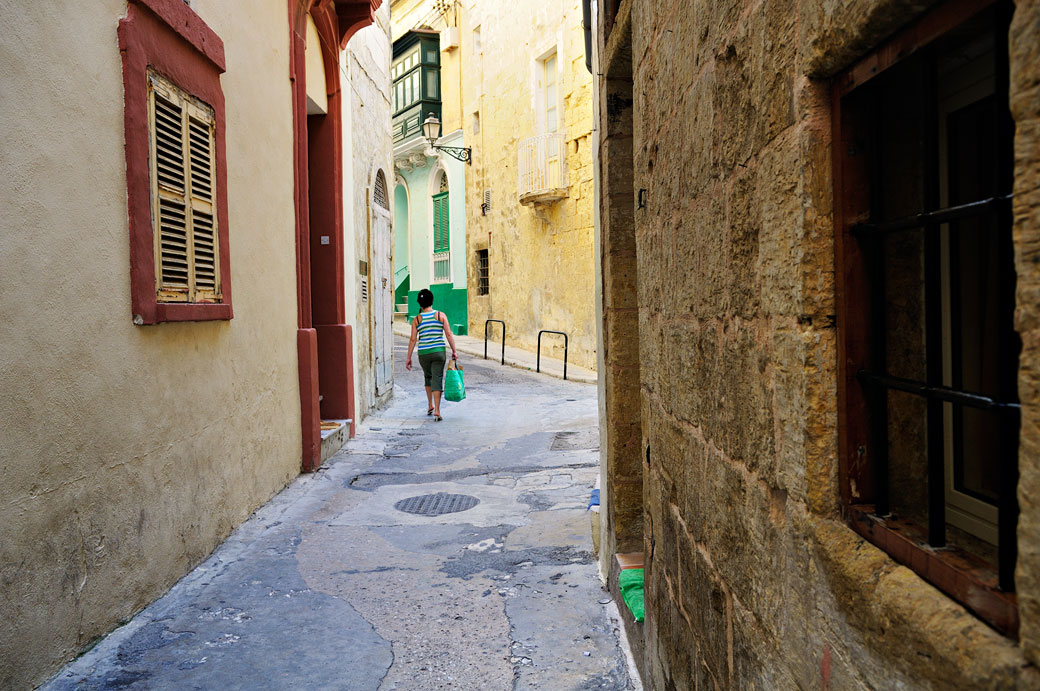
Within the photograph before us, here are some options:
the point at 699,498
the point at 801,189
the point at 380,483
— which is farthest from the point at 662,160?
the point at 380,483

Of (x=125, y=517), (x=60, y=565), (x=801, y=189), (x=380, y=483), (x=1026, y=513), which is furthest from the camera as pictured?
(x=380, y=483)

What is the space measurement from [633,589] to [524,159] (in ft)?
55.2

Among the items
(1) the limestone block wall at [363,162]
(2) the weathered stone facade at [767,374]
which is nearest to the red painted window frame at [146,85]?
(2) the weathered stone facade at [767,374]

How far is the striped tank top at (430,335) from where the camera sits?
1138 centimetres

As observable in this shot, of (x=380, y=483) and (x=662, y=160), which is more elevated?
(x=662, y=160)

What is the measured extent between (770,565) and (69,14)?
145 inches

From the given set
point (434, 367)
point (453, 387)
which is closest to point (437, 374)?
point (434, 367)

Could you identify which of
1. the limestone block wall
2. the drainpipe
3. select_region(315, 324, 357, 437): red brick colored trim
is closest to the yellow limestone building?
the limestone block wall

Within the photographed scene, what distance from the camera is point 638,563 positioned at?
421 cm

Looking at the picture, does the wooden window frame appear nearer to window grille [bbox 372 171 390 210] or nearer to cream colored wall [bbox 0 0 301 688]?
cream colored wall [bbox 0 0 301 688]

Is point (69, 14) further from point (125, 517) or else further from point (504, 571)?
point (504, 571)

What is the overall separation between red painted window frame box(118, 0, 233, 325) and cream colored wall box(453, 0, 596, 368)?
12.1 metres

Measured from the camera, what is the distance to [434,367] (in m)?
11.4

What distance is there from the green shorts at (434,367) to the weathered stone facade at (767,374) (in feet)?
26.6
